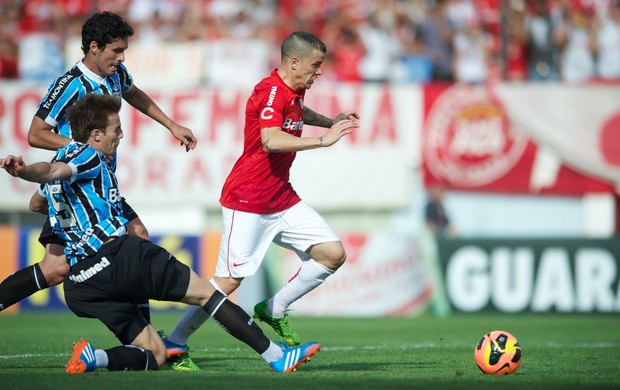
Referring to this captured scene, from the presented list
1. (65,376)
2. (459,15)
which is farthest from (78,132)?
(459,15)

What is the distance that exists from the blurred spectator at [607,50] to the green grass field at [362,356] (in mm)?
5148

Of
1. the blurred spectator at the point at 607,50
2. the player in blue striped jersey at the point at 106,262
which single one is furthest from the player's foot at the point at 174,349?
the blurred spectator at the point at 607,50

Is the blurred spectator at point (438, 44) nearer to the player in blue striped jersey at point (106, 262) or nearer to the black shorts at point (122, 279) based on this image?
the player in blue striped jersey at point (106, 262)

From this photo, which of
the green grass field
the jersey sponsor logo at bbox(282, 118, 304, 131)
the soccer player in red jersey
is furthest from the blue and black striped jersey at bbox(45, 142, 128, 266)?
the jersey sponsor logo at bbox(282, 118, 304, 131)

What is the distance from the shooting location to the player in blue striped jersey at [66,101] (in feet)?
26.4

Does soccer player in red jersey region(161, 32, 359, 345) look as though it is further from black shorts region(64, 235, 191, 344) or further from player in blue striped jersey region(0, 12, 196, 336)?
black shorts region(64, 235, 191, 344)

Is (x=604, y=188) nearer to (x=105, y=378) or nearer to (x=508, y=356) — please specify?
(x=508, y=356)

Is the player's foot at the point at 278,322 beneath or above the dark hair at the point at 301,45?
beneath

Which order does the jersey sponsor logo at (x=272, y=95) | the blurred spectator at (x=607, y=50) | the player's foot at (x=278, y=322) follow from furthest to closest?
the blurred spectator at (x=607, y=50)
the player's foot at (x=278, y=322)
the jersey sponsor logo at (x=272, y=95)

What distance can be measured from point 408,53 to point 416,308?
4.75 meters

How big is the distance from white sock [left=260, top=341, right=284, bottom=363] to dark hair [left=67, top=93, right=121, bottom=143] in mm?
1949

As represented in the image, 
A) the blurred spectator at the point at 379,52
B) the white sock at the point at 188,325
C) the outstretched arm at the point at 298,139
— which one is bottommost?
the white sock at the point at 188,325

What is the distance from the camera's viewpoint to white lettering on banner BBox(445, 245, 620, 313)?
16.6m

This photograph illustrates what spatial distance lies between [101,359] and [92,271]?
24.3 inches
